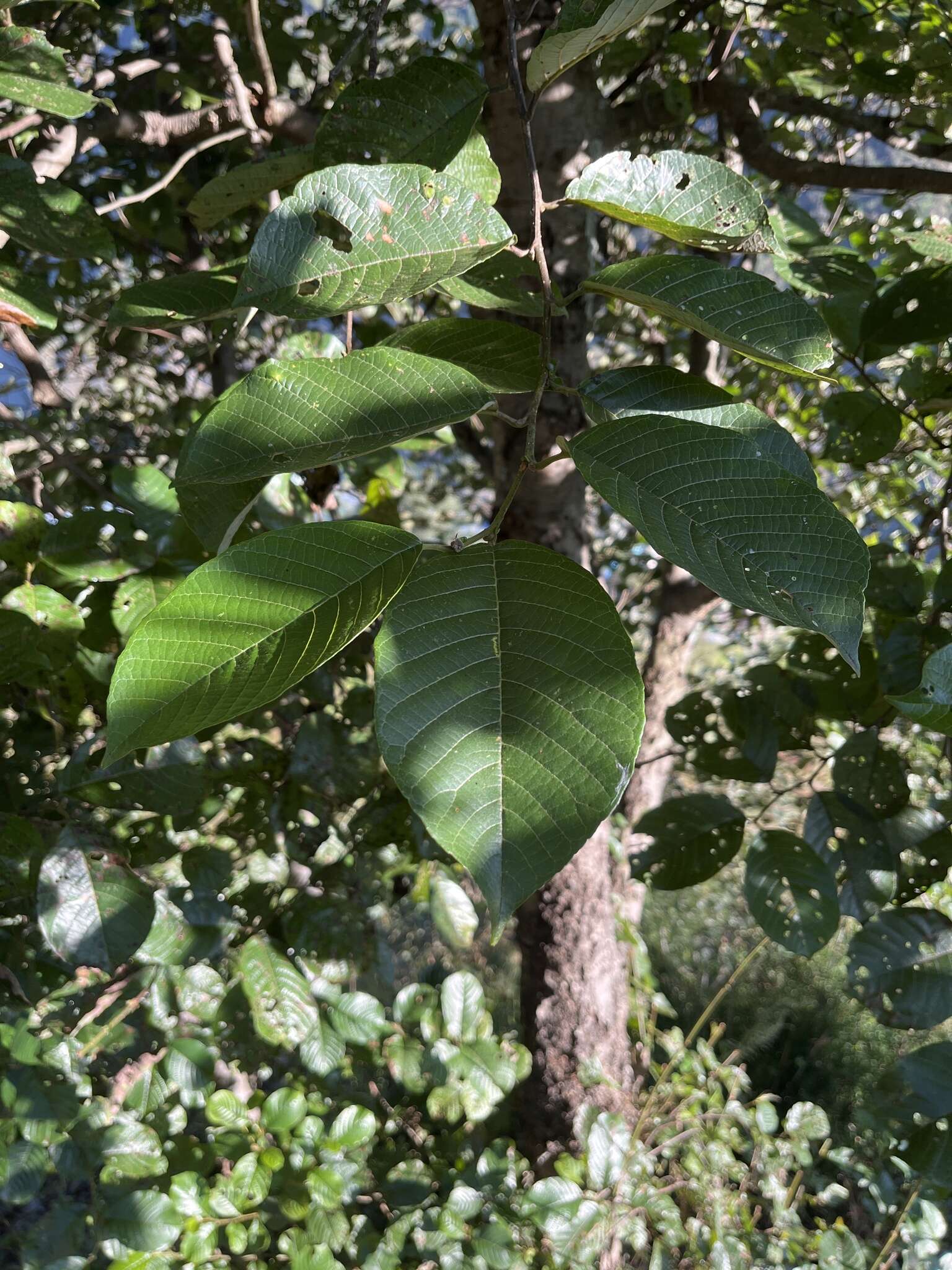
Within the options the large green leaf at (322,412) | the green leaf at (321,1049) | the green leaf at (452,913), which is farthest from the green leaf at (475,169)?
the green leaf at (321,1049)

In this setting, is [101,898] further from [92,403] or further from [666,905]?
[666,905]

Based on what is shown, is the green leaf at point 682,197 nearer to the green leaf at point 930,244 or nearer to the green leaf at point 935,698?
the green leaf at point 935,698

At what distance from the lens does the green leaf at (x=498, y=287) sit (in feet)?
2.15

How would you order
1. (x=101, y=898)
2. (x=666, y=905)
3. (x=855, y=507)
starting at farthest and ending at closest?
(x=666, y=905) → (x=855, y=507) → (x=101, y=898)

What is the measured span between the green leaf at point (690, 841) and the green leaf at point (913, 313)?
596mm

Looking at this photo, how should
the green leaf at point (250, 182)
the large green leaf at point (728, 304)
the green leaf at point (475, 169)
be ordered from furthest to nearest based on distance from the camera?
the green leaf at point (250, 182) < the green leaf at point (475, 169) < the large green leaf at point (728, 304)

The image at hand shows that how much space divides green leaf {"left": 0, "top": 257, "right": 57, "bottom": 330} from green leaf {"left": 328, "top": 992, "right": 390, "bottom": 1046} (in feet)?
3.16

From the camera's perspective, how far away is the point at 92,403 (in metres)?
2.86

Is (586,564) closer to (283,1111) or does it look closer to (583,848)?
(583,848)

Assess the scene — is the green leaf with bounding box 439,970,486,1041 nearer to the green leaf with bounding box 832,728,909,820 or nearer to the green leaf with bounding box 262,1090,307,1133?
the green leaf with bounding box 262,1090,307,1133

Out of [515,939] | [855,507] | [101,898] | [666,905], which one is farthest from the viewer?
[666,905]

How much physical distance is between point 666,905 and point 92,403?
321cm

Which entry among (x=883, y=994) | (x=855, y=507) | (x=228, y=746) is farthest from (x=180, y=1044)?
(x=855, y=507)

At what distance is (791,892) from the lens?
3.09 feet
